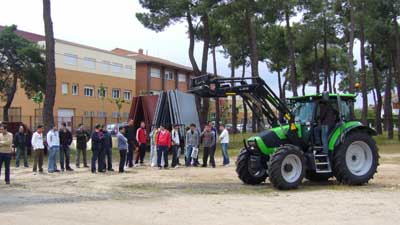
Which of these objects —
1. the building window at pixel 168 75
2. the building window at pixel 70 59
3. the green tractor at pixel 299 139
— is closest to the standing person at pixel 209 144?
the green tractor at pixel 299 139

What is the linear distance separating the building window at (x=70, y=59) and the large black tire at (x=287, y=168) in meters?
53.5

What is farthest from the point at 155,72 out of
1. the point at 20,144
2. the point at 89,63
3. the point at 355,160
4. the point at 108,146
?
the point at 355,160

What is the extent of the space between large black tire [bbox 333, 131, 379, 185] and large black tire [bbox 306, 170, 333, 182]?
66cm

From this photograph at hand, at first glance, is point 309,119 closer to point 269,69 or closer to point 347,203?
point 347,203

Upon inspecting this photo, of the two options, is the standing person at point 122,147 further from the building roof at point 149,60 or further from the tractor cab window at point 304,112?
the building roof at point 149,60

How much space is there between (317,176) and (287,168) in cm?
230

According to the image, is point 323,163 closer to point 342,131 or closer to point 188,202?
point 342,131

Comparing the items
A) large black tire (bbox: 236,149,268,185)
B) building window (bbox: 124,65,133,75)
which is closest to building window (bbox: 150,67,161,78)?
building window (bbox: 124,65,133,75)

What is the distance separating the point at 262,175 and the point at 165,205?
15.7 feet

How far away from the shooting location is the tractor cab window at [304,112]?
629 inches

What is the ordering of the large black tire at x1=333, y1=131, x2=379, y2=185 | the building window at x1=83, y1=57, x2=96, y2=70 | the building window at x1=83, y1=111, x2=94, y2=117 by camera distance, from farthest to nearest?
the building window at x1=83, y1=111, x2=94, y2=117
the building window at x1=83, y1=57, x2=96, y2=70
the large black tire at x1=333, y1=131, x2=379, y2=185

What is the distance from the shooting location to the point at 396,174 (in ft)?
63.2

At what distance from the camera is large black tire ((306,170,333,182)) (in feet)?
54.3

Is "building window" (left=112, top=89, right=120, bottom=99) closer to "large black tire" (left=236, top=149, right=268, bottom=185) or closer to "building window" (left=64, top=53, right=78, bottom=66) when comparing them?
"building window" (left=64, top=53, right=78, bottom=66)
